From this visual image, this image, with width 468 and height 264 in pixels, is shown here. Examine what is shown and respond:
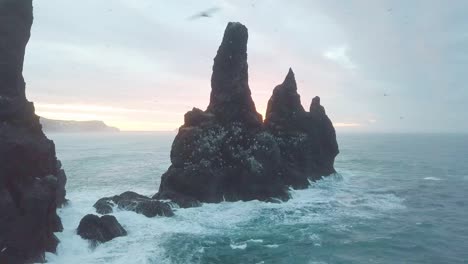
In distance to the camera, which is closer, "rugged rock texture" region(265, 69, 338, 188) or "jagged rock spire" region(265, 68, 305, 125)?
"rugged rock texture" region(265, 69, 338, 188)

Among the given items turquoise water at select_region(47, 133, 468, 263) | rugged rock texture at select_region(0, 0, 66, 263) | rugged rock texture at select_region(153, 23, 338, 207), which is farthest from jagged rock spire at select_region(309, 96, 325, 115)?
rugged rock texture at select_region(0, 0, 66, 263)

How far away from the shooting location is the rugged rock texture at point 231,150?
167 feet

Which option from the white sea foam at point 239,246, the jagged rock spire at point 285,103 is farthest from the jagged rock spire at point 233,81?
the white sea foam at point 239,246

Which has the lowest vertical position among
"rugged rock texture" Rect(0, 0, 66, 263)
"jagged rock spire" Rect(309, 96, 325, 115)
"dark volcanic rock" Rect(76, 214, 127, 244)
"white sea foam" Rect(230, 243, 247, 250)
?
"white sea foam" Rect(230, 243, 247, 250)

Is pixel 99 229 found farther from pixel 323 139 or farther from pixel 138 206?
pixel 323 139

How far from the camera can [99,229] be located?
119 ft

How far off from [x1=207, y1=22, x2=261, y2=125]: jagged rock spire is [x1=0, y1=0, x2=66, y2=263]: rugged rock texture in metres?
27.3

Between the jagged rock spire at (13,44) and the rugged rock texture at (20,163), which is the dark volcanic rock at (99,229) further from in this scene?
the jagged rock spire at (13,44)

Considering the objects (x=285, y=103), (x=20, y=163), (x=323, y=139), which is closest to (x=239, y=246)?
(x=20, y=163)

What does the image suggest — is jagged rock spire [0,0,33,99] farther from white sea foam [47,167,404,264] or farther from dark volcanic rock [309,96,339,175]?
dark volcanic rock [309,96,339,175]

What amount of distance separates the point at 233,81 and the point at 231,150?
10153 mm

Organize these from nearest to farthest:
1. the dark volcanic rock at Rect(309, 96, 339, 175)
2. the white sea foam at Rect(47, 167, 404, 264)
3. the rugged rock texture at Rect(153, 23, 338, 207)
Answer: the white sea foam at Rect(47, 167, 404, 264) → the rugged rock texture at Rect(153, 23, 338, 207) → the dark volcanic rock at Rect(309, 96, 339, 175)

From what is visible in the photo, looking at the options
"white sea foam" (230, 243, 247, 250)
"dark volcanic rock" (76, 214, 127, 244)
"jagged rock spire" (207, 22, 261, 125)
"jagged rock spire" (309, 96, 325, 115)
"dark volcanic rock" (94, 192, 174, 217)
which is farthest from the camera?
"jagged rock spire" (309, 96, 325, 115)

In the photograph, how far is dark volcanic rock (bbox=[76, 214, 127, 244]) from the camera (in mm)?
35312
